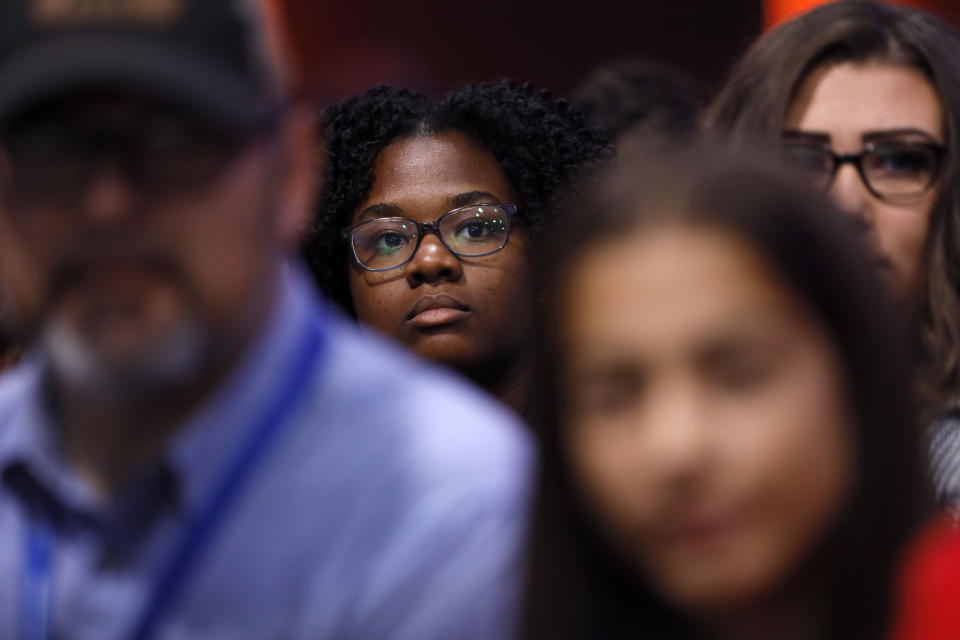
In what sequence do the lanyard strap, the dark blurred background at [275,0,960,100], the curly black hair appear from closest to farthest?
the lanyard strap < the curly black hair < the dark blurred background at [275,0,960,100]

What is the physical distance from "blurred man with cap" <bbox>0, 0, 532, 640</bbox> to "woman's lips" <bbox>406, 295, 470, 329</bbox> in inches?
57.7

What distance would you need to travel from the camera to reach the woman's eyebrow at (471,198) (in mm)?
3154

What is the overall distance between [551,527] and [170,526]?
1.39 feet

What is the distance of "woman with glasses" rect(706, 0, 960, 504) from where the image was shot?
2623 mm

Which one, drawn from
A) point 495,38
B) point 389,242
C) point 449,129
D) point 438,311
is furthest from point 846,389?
point 495,38

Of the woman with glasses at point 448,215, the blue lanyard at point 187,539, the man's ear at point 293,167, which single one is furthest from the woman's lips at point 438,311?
the blue lanyard at point 187,539

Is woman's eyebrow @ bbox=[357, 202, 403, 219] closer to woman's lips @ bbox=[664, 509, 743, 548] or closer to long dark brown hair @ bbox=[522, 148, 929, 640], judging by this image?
long dark brown hair @ bbox=[522, 148, 929, 640]

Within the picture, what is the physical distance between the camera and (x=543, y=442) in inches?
63.4

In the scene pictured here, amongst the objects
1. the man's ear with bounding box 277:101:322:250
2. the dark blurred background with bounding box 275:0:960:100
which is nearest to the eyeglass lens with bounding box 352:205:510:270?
the man's ear with bounding box 277:101:322:250

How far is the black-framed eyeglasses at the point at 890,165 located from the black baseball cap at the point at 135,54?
4.72 feet

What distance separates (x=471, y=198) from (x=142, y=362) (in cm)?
178

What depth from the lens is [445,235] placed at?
3.12 meters

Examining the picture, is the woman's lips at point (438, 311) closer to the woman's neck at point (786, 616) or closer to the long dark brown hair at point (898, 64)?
the long dark brown hair at point (898, 64)

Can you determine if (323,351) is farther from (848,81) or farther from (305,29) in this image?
(305,29)
